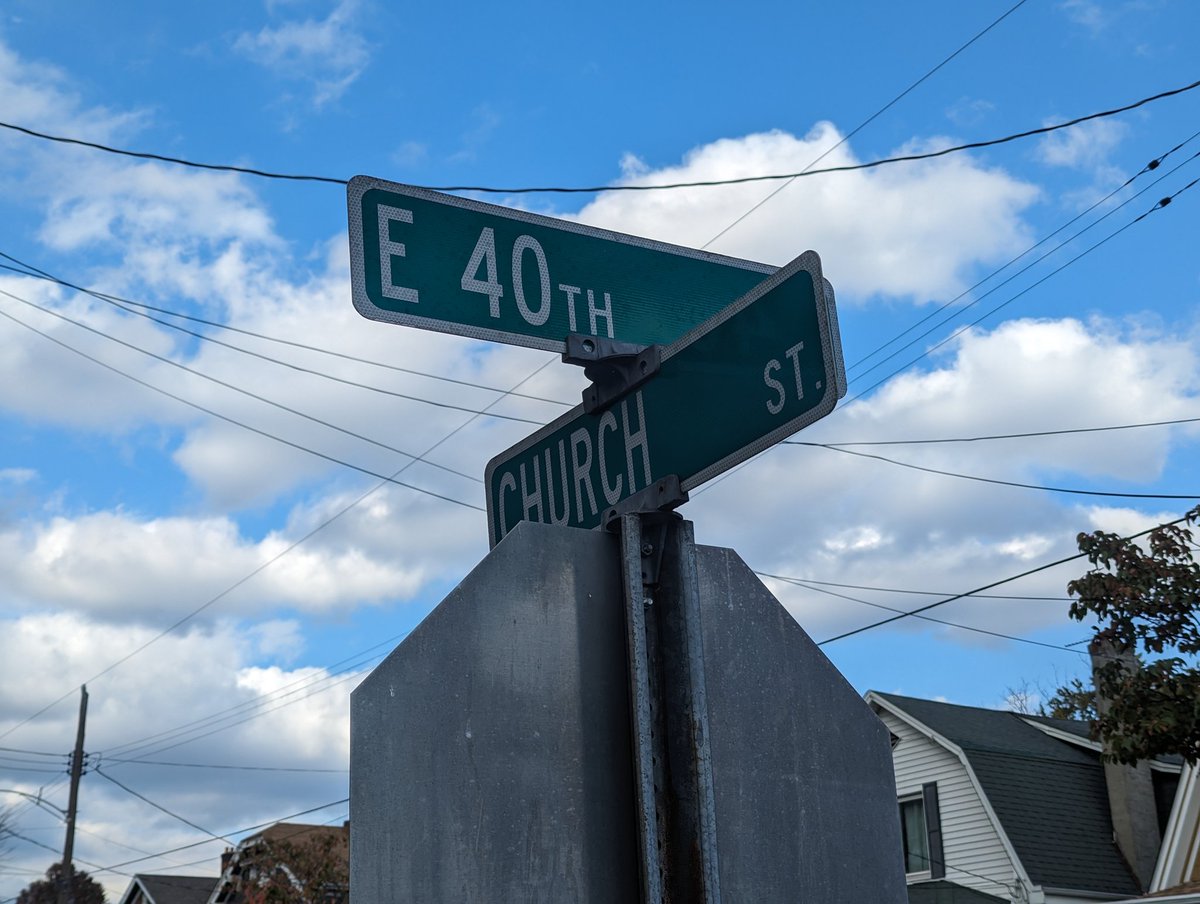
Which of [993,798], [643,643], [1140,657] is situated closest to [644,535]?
[643,643]

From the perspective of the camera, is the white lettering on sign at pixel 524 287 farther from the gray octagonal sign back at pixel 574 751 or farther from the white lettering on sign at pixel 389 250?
the gray octagonal sign back at pixel 574 751

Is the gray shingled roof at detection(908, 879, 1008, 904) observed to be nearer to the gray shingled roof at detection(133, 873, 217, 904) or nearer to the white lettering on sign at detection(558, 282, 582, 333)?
the white lettering on sign at detection(558, 282, 582, 333)

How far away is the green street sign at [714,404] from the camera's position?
2.68 meters

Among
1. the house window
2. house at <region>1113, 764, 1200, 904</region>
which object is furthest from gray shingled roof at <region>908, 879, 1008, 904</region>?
house at <region>1113, 764, 1200, 904</region>

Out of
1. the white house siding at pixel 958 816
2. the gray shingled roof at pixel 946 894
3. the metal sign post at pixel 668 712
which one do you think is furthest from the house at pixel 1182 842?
the metal sign post at pixel 668 712

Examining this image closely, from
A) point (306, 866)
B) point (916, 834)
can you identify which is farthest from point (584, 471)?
point (306, 866)

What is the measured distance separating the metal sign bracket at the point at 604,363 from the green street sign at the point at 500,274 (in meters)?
0.05

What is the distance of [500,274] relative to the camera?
3.26 m

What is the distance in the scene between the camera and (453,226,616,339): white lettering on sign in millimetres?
3225

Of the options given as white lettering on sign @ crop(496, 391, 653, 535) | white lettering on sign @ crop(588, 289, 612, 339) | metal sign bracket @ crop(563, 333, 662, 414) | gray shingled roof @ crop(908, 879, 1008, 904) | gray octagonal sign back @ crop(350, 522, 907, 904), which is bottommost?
gray octagonal sign back @ crop(350, 522, 907, 904)

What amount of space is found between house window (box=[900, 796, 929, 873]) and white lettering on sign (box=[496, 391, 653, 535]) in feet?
66.7

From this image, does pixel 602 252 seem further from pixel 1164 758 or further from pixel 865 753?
pixel 1164 758

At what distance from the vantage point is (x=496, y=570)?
241 cm

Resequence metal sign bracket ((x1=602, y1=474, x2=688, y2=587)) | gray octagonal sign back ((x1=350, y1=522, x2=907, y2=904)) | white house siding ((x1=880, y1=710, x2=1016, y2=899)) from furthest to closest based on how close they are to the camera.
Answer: white house siding ((x1=880, y1=710, x2=1016, y2=899)) → metal sign bracket ((x1=602, y1=474, x2=688, y2=587)) → gray octagonal sign back ((x1=350, y1=522, x2=907, y2=904))
